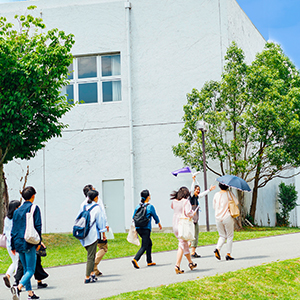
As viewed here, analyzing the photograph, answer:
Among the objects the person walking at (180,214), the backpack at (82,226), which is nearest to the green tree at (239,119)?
the person walking at (180,214)

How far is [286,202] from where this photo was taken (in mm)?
29109

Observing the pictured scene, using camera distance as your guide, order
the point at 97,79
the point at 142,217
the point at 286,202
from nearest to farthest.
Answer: the point at 142,217, the point at 97,79, the point at 286,202

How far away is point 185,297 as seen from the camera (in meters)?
7.14

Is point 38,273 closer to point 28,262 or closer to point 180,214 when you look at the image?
point 28,262

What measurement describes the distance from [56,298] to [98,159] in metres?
14.6

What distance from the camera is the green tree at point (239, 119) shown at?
2011 centimetres

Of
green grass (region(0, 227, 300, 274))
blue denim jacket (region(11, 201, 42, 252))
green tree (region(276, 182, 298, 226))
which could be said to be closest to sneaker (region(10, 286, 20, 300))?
blue denim jacket (region(11, 201, 42, 252))

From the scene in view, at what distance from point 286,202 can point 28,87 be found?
60.9 ft

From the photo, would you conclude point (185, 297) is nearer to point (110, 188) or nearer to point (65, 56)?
point (65, 56)

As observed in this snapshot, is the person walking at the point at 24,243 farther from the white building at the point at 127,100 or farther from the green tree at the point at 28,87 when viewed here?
the white building at the point at 127,100

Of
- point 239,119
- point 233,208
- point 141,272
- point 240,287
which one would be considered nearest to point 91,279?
point 141,272

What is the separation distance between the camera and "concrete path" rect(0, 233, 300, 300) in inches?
324

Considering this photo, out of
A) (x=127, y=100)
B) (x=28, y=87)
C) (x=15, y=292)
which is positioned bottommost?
(x=15, y=292)

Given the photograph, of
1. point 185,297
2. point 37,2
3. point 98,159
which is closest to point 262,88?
point 98,159
